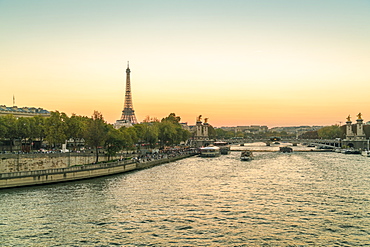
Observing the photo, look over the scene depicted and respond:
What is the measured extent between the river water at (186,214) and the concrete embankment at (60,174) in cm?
103

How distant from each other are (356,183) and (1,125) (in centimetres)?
5811

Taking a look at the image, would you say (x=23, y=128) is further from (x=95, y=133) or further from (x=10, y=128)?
(x=95, y=133)

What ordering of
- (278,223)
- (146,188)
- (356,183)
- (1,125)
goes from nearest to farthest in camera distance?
(278,223), (146,188), (356,183), (1,125)

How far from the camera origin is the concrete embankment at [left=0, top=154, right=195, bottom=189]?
3888 centimetres

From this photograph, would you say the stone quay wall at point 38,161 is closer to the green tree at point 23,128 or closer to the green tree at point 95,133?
the green tree at point 95,133

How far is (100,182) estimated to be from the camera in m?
47.2

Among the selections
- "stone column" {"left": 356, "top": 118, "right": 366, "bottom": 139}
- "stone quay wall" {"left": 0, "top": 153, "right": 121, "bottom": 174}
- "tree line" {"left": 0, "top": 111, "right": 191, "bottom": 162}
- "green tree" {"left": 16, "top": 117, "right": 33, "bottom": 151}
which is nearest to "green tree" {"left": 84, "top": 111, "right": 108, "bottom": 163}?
"tree line" {"left": 0, "top": 111, "right": 191, "bottom": 162}

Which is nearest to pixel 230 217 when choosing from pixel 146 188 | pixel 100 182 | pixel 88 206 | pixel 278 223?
pixel 278 223

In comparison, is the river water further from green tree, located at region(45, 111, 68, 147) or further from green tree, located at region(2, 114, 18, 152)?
green tree, located at region(2, 114, 18, 152)

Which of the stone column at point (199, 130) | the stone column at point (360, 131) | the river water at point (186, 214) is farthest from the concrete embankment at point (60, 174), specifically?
the stone column at point (360, 131)

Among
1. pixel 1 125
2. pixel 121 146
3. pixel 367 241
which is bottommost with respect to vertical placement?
pixel 367 241

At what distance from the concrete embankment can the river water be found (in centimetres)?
103

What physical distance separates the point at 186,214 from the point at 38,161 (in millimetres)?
30680

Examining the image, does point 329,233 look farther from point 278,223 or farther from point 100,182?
point 100,182
